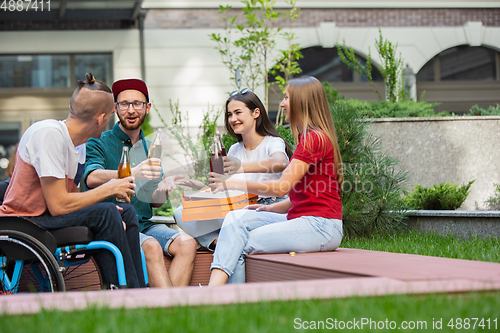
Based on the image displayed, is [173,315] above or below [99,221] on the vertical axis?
below

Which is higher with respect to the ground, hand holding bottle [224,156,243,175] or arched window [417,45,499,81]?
arched window [417,45,499,81]

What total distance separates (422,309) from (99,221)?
1.81 metres

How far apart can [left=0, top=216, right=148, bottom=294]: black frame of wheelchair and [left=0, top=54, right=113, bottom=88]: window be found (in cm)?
972

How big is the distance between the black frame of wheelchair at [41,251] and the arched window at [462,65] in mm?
11682

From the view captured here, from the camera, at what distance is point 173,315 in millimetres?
1672

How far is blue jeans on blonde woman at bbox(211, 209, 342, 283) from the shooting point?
3080 millimetres

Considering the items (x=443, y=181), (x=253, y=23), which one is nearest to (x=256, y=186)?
(x=443, y=181)

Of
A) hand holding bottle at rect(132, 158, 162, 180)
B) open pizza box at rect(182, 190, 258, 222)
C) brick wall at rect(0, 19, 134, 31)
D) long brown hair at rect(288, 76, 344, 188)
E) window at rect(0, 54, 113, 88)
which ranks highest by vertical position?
brick wall at rect(0, 19, 134, 31)

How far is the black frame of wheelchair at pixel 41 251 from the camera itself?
8.42 feet

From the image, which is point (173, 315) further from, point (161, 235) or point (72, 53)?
point (72, 53)

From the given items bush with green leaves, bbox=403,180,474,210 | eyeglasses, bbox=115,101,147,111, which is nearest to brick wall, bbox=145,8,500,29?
bush with green leaves, bbox=403,180,474,210

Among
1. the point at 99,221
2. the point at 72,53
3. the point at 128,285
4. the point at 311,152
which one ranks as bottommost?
the point at 128,285

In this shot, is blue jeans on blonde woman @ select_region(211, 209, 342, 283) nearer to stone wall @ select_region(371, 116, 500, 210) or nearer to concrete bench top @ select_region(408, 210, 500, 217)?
concrete bench top @ select_region(408, 210, 500, 217)

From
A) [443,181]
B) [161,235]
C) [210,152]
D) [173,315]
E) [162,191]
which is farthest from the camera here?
[443,181]
